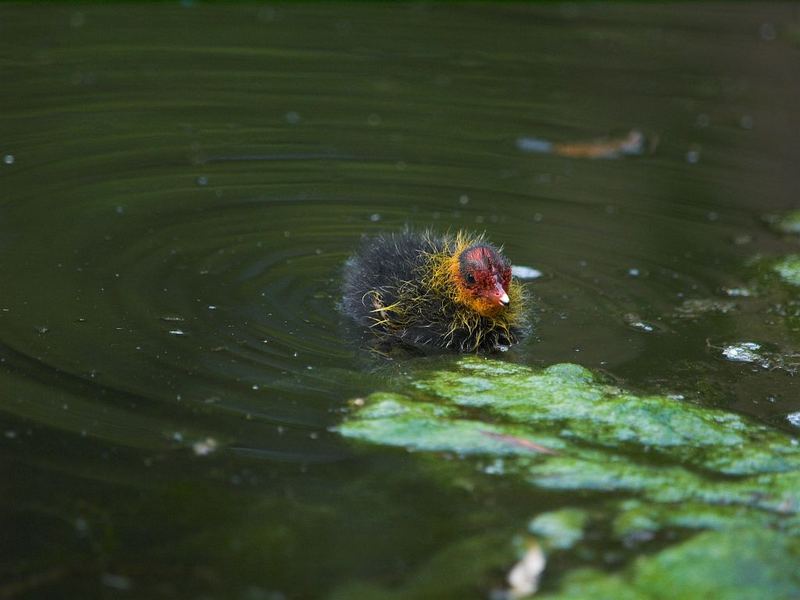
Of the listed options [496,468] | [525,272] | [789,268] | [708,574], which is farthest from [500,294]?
[789,268]

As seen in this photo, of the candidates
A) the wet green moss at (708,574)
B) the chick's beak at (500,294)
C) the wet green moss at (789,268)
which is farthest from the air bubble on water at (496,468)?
the wet green moss at (789,268)

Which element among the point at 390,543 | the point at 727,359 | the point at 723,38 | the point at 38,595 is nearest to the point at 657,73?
the point at 723,38

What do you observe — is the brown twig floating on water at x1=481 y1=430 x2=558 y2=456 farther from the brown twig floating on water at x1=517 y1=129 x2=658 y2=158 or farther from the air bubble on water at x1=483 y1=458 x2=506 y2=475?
the brown twig floating on water at x1=517 y1=129 x2=658 y2=158

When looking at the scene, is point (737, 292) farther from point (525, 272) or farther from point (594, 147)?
point (594, 147)

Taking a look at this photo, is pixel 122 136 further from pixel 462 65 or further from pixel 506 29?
pixel 506 29

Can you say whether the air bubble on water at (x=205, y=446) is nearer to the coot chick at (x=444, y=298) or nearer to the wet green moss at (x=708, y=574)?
the wet green moss at (x=708, y=574)
